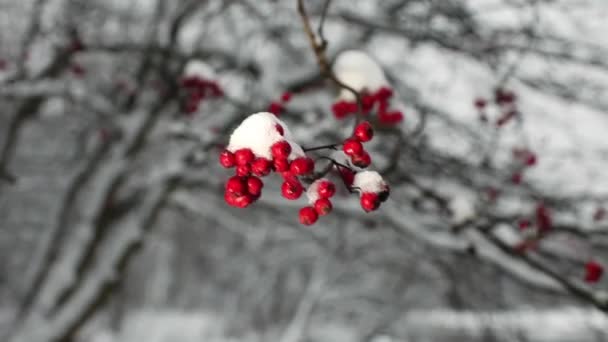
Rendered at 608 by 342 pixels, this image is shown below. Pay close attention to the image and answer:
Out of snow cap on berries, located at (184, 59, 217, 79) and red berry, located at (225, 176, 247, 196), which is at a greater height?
snow cap on berries, located at (184, 59, 217, 79)

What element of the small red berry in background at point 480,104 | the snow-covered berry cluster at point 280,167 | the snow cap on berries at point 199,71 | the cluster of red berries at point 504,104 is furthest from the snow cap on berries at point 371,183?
the snow cap on berries at point 199,71

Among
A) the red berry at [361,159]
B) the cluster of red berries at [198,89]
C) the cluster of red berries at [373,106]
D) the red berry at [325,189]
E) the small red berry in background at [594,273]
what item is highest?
the cluster of red berries at [198,89]

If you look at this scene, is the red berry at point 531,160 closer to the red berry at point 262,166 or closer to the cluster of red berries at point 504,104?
the cluster of red berries at point 504,104

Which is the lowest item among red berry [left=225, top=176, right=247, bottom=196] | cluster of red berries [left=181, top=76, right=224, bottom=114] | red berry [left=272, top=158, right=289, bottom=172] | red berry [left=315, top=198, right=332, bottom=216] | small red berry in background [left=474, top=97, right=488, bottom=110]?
red berry [left=225, top=176, right=247, bottom=196]

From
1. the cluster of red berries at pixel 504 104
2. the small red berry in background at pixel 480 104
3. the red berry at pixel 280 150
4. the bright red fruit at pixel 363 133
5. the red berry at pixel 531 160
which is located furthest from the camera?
the red berry at pixel 531 160

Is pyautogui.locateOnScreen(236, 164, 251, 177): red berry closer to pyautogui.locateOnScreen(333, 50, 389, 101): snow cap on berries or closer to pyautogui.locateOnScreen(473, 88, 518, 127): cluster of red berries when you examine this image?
pyautogui.locateOnScreen(333, 50, 389, 101): snow cap on berries

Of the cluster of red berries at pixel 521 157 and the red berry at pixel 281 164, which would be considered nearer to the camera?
the red berry at pixel 281 164

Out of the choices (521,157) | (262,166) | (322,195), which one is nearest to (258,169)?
(262,166)

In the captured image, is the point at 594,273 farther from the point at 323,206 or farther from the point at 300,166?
the point at 300,166

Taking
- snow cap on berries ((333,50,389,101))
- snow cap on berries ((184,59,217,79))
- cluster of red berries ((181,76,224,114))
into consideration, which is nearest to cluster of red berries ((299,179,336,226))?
snow cap on berries ((333,50,389,101))
